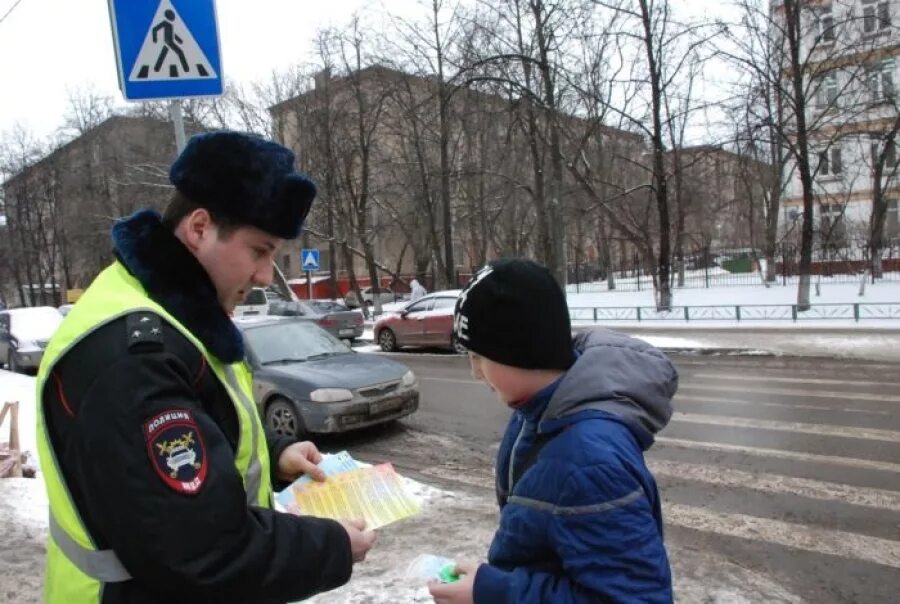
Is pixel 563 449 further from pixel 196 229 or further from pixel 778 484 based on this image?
pixel 778 484

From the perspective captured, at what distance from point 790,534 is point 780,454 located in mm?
2202

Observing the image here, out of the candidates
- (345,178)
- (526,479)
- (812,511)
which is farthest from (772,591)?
(345,178)

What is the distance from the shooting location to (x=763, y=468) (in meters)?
6.40

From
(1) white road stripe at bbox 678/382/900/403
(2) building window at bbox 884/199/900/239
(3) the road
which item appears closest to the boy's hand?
(3) the road

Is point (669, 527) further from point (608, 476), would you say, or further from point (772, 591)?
point (608, 476)

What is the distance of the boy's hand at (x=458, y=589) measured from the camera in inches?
60.2

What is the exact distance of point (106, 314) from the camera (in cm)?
128

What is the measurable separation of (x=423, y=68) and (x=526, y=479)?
25.8 meters

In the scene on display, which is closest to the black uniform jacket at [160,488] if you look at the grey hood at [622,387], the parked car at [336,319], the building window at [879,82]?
the grey hood at [622,387]

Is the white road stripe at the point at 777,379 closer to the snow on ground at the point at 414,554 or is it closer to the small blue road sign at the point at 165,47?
the snow on ground at the point at 414,554

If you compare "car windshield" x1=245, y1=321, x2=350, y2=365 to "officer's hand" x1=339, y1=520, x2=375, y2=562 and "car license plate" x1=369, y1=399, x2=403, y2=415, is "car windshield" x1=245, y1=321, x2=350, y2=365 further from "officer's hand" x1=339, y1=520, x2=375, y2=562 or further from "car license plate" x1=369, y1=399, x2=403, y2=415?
"officer's hand" x1=339, y1=520, x2=375, y2=562

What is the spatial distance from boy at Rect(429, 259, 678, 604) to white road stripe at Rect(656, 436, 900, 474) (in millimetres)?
5787

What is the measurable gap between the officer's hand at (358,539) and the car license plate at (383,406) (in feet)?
21.8

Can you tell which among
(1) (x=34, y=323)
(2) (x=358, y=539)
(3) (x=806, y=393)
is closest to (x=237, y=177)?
(2) (x=358, y=539)
